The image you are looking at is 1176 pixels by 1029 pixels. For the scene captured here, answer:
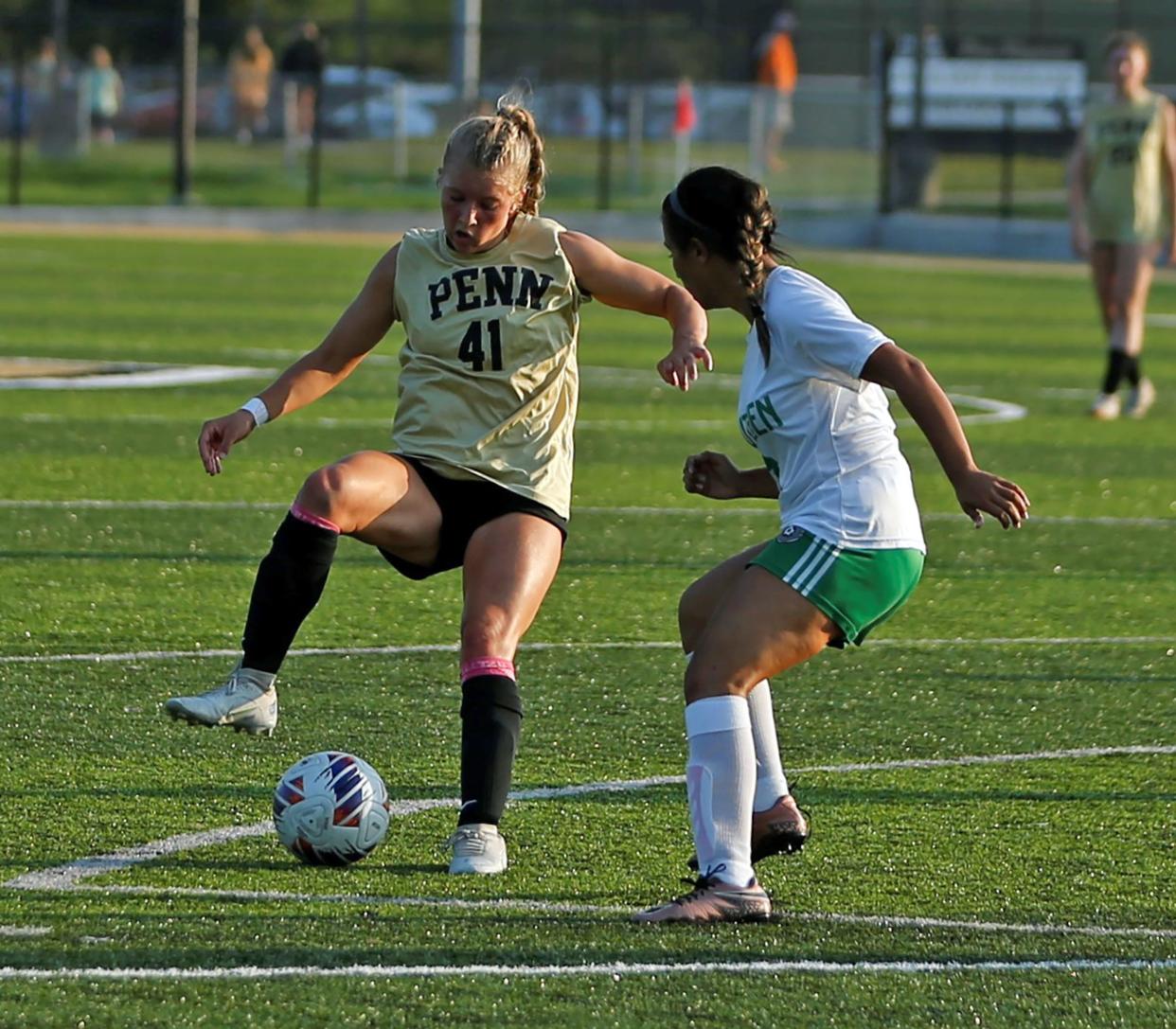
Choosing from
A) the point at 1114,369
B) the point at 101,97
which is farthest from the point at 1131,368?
the point at 101,97

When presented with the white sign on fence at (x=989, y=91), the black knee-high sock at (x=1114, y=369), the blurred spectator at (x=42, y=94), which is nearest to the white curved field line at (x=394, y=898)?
the black knee-high sock at (x=1114, y=369)

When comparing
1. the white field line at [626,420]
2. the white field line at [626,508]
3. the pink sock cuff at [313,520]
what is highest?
the pink sock cuff at [313,520]

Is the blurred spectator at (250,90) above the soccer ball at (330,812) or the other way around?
above

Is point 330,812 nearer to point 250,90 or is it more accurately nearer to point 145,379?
point 145,379

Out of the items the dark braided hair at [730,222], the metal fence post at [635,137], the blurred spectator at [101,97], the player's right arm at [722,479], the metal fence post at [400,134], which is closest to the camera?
the dark braided hair at [730,222]

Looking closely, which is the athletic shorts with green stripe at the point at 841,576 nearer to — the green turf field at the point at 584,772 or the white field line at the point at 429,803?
the green turf field at the point at 584,772

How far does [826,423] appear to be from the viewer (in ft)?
16.5

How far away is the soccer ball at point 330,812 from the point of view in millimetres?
5148

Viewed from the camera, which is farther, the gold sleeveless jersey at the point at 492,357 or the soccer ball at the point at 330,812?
the gold sleeveless jersey at the point at 492,357

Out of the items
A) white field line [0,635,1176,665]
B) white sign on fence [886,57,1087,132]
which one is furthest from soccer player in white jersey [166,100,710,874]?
white sign on fence [886,57,1087,132]

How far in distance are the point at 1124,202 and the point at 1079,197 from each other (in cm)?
30

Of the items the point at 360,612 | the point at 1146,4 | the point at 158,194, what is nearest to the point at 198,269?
the point at 158,194

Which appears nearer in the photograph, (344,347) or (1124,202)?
(344,347)

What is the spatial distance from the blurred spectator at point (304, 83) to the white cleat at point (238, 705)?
32893mm
